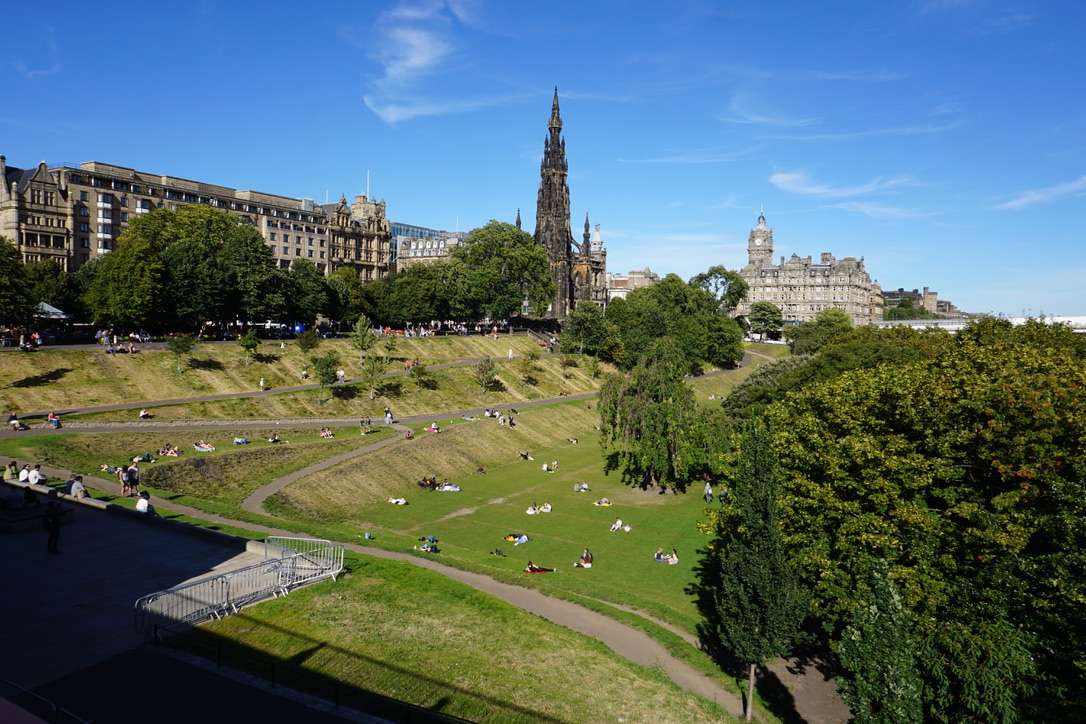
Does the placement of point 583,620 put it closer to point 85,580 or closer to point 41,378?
point 85,580

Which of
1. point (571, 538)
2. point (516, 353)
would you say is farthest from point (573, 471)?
point (516, 353)

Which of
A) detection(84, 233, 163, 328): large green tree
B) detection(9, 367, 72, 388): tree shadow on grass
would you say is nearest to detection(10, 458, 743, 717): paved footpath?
detection(9, 367, 72, 388): tree shadow on grass

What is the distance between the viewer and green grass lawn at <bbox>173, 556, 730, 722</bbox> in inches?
754

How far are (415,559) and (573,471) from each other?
2875 centimetres

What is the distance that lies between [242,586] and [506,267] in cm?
9923

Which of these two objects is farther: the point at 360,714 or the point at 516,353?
the point at 516,353

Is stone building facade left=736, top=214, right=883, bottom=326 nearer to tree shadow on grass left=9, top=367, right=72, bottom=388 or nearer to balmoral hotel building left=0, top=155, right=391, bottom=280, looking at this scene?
balmoral hotel building left=0, top=155, right=391, bottom=280

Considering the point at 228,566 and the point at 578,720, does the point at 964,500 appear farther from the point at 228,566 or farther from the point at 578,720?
the point at 228,566

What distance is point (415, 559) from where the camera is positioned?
3150 centimetres

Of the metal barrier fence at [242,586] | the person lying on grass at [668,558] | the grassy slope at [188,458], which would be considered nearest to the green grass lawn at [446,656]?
the metal barrier fence at [242,586]

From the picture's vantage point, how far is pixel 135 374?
6206cm

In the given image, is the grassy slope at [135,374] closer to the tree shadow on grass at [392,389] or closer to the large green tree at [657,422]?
the tree shadow on grass at [392,389]

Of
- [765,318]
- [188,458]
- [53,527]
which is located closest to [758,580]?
[53,527]

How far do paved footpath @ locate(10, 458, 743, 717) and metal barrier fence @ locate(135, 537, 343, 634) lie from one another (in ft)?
15.8
